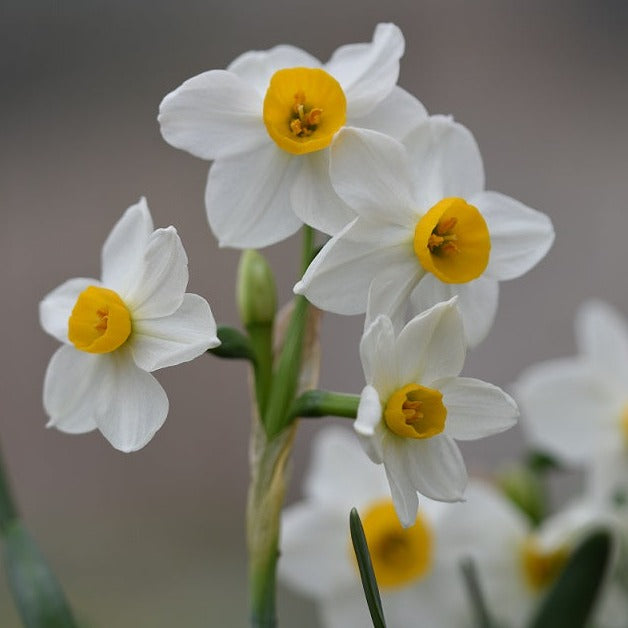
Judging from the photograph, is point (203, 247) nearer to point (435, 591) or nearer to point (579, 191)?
A: point (579, 191)

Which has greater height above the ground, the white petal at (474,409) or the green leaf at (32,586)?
the white petal at (474,409)

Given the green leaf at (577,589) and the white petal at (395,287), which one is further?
the green leaf at (577,589)

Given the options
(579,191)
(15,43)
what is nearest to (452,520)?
(579,191)

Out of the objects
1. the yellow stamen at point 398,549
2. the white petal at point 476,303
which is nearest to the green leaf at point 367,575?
the white petal at point 476,303

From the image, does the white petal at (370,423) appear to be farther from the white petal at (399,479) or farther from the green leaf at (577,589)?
the green leaf at (577,589)

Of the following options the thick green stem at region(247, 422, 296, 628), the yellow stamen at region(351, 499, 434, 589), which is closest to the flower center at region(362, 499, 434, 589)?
the yellow stamen at region(351, 499, 434, 589)

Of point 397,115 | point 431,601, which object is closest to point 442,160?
point 397,115

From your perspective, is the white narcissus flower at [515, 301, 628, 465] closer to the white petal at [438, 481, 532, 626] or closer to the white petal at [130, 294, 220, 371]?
the white petal at [438, 481, 532, 626]
